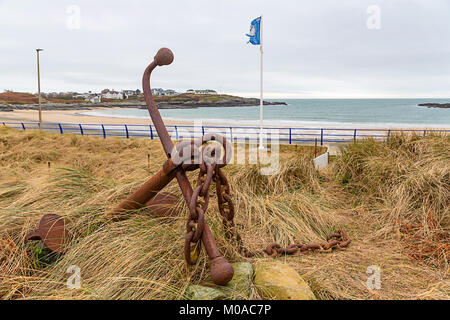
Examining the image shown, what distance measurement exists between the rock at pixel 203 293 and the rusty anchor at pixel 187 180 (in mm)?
80

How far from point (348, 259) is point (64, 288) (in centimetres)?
239

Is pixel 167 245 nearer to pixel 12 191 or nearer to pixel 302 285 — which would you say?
pixel 302 285

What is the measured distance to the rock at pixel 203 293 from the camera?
1867 millimetres

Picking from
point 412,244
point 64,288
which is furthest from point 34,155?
point 412,244

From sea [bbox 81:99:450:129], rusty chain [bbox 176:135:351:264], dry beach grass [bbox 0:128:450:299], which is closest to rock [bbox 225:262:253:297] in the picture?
dry beach grass [bbox 0:128:450:299]

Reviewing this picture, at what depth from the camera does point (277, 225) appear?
11.6 feet

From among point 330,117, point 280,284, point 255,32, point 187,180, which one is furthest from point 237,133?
point 330,117

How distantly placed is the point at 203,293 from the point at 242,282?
0.94 ft

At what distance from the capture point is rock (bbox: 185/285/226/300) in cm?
187

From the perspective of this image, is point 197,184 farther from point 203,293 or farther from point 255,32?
point 255,32

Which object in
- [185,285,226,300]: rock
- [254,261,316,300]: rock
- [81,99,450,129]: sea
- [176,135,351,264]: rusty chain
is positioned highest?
[81,99,450,129]: sea

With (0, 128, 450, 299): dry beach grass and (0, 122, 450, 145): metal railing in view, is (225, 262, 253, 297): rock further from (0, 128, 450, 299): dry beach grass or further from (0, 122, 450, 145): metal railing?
(0, 122, 450, 145): metal railing

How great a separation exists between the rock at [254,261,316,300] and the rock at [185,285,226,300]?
308mm

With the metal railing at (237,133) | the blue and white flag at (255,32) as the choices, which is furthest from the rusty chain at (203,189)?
the blue and white flag at (255,32)
